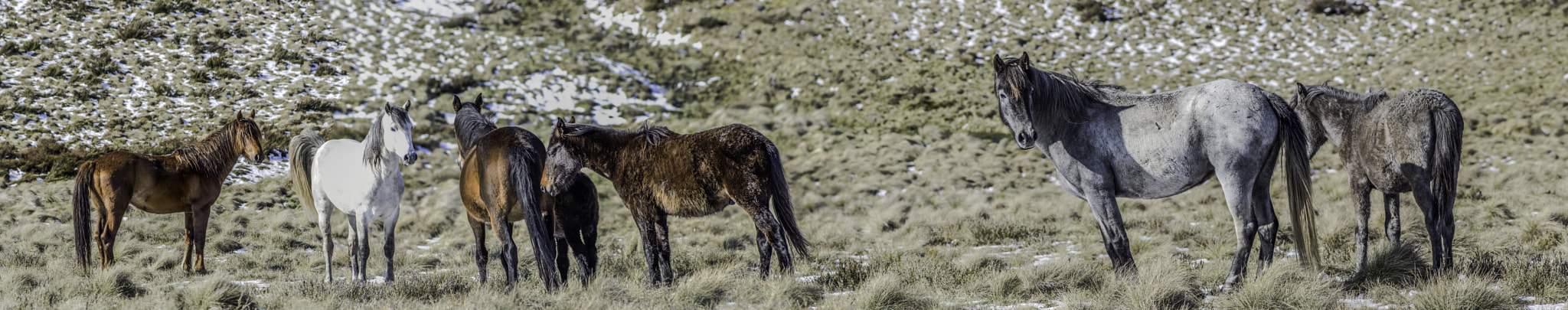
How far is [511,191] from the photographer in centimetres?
584

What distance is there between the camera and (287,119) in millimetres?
15391

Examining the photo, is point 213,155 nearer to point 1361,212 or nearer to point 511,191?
point 511,191

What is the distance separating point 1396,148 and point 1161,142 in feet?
6.58

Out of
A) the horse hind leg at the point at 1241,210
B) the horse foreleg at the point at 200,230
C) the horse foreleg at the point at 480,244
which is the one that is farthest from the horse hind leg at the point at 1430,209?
Result: the horse foreleg at the point at 200,230

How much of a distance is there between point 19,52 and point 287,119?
24.3ft

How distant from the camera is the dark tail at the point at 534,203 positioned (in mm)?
5656

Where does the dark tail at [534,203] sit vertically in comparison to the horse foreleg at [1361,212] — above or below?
above

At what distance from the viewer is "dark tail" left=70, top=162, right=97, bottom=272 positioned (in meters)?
7.39

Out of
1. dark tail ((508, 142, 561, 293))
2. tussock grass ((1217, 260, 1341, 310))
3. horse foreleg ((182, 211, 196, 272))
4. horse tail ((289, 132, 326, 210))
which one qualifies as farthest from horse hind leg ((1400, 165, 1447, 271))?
horse foreleg ((182, 211, 196, 272))

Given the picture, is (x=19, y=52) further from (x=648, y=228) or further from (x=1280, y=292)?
(x=1280, y=292)

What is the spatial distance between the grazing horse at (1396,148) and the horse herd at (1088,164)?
0.01 metres

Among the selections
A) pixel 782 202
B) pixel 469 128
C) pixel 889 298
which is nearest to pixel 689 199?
pixel 782 202

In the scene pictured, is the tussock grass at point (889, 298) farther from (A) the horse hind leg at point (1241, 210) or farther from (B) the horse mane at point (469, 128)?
(B) the horse mane at point (469, 128)

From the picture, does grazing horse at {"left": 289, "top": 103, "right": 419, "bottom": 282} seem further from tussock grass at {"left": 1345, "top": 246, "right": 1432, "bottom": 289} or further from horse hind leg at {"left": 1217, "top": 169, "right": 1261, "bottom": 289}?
tussock grass at {"left": 1345, "top": 246, "right": 1432, "bottom": 289}
